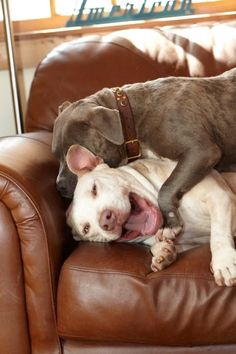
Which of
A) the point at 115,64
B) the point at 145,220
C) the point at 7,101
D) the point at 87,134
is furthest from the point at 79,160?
the point at 7,101

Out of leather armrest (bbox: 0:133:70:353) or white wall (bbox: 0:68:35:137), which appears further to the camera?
white wall (bbox: 0:68:35:137)

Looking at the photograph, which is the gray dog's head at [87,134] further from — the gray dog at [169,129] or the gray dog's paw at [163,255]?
the gray dog's paw at [163,255]

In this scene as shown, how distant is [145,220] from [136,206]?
0.22ft

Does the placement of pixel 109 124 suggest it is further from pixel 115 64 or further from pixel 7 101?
pixel 7 101

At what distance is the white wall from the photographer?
10.9ft

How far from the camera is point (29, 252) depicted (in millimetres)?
1768

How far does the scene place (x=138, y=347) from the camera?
5.79 ft

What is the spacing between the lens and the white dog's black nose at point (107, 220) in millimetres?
1872

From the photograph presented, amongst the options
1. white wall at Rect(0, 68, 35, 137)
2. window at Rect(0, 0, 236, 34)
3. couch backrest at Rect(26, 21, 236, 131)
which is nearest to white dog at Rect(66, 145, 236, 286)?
couch backrest at Rect(26, 21, 236, 131)

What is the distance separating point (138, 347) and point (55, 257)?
1.26 ft

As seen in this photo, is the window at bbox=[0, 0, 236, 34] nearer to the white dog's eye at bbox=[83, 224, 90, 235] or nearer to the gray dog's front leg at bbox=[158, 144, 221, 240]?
the gray dog's front leg at bbox=[158, 144, 221, 240]

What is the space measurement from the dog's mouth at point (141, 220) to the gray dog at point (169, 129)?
0.04 meters

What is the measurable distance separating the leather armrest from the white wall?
1581 millimetres

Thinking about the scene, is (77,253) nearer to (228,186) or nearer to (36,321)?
(36,321)
